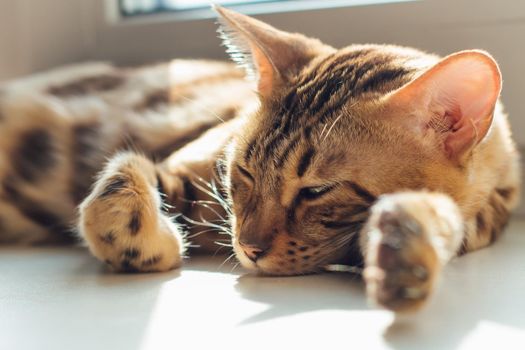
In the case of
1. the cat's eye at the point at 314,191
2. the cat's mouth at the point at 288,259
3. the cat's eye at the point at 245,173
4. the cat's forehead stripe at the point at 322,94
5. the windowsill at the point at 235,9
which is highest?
the windowsill at the point at 235,9

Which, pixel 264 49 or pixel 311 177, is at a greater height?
pixel 264 49

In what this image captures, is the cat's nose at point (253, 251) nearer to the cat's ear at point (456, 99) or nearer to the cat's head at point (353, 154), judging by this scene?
the cat's head at point (353, 154)

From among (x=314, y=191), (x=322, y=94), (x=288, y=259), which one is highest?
(x=322, y=94)

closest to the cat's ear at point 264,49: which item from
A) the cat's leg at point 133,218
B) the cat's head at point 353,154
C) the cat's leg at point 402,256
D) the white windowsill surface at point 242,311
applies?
the cat's head at point 353,154

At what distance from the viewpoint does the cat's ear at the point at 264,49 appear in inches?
51.9

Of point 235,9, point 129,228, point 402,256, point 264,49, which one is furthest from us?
point 235,9

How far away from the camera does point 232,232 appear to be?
1251 mm

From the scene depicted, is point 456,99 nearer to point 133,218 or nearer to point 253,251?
point 253,251

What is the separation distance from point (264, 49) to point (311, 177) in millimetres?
343

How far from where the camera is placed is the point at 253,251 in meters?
1.12

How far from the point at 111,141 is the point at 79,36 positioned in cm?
74

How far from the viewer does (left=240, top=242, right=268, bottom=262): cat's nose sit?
111 cm

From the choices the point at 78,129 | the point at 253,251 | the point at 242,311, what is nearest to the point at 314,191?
the point at 253,251

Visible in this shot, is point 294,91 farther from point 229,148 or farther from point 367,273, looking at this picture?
point 367,273
